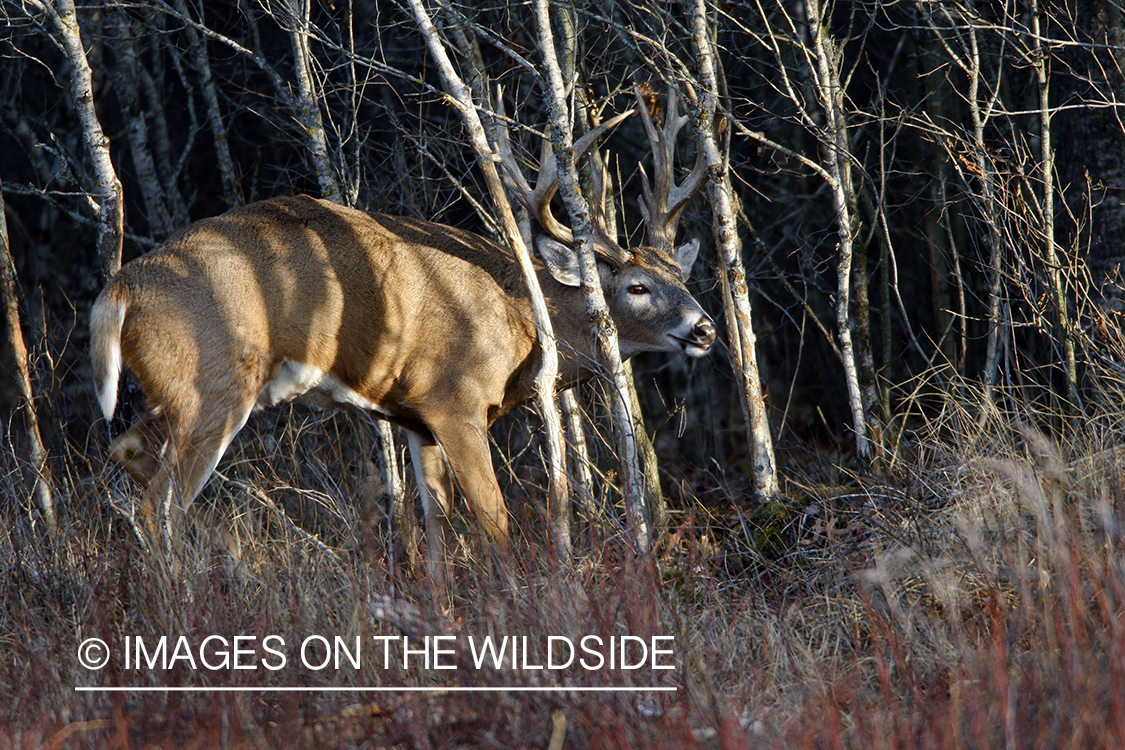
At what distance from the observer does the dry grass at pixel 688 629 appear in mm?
Result: 2801

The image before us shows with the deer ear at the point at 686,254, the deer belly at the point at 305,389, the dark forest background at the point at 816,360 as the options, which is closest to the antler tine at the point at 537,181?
the dark forest background at the point at 816,360

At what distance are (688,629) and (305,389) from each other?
2822mm

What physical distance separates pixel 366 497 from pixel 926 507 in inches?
109

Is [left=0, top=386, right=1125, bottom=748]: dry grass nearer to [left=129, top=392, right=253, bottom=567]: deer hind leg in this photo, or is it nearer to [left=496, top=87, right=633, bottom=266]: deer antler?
[left=129, top=392, right=253, bottom=567]: deer hind leg

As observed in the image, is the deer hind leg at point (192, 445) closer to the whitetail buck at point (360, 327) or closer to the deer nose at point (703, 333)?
the whitetail buck at point (360, 327)

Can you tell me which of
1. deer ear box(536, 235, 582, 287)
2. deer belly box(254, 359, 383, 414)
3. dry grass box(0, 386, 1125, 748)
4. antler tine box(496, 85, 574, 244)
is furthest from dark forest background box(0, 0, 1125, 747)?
deer ear box(536, 235, 582, 287)

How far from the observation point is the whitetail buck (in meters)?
5.18

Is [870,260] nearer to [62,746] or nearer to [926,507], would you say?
[926,507]

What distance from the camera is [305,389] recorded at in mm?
5539

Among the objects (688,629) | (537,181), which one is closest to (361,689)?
(688,629)

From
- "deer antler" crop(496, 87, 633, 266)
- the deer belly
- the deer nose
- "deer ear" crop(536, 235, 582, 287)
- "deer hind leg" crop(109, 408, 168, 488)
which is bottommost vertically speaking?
"deer hind leg" crop(109, 408, 168, 488)

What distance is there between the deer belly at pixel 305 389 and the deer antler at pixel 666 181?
76.5 inches

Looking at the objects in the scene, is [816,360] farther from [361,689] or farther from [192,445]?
[361,689]

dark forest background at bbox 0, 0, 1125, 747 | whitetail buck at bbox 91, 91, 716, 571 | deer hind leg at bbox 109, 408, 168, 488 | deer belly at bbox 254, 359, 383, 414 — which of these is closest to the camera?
dark forest background at bbox 0, 0, 1125, 747
